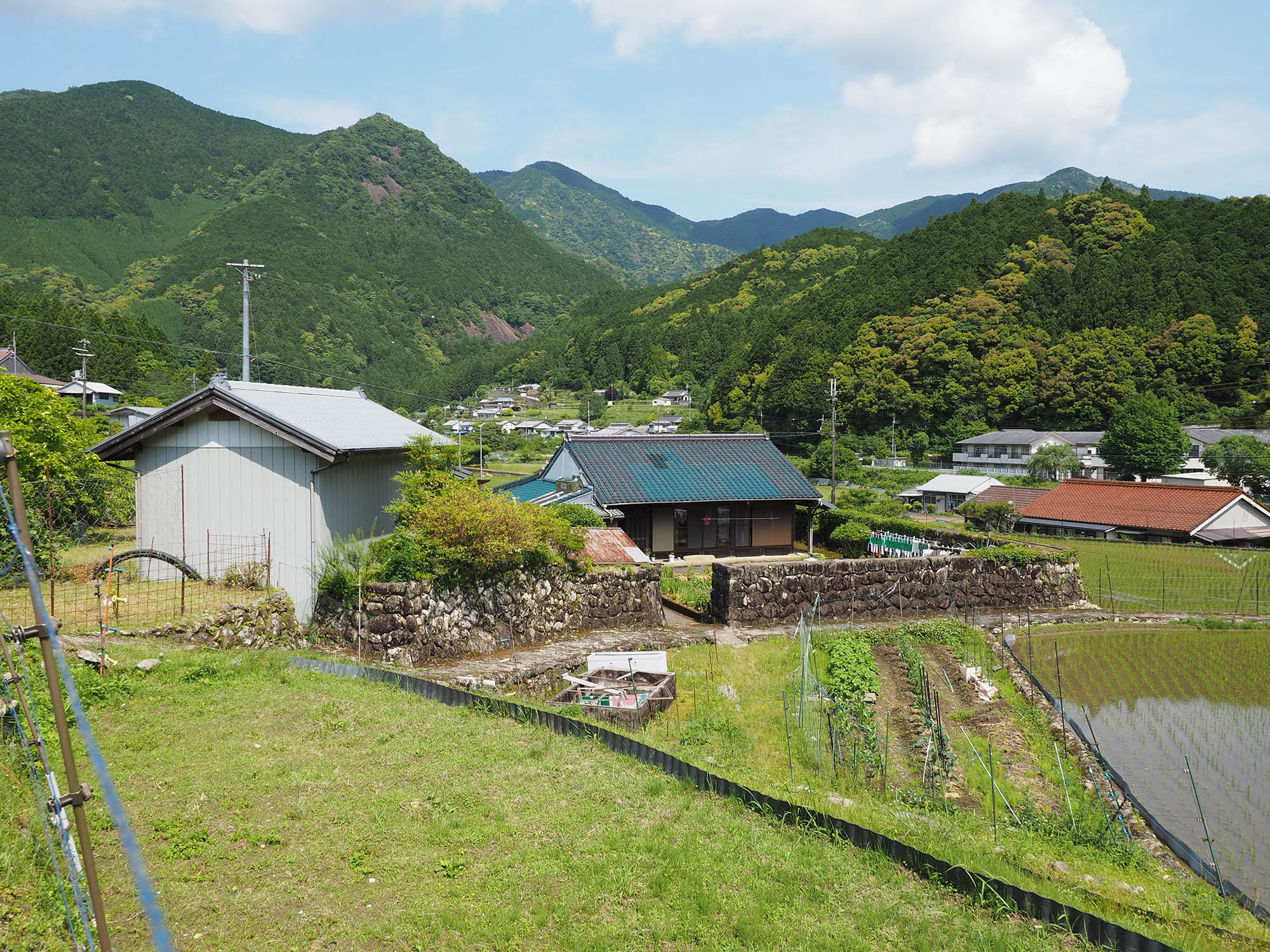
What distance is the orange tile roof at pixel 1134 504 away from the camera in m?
31.8

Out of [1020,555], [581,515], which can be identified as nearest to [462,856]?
[581,515]

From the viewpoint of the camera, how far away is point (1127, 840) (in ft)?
25.0

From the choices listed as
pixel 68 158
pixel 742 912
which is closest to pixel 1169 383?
pixel 742 912

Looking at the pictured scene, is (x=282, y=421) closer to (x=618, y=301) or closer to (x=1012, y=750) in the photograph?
(x=1012, y=750)

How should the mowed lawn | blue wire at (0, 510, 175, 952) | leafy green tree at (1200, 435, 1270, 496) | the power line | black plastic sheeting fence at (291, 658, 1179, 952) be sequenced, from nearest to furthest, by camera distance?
blue wire at (0, 510, 175, 952)
the mowed lawn
black plastic sheeting fence at (291, 658, 1179, 952)
leafy green tree at (1200, 435, 1270, 496)
the power line

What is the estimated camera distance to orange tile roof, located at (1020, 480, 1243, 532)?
3183cm

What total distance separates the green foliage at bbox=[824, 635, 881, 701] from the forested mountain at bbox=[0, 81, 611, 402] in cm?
9697

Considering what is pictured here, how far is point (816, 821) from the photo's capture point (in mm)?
6648

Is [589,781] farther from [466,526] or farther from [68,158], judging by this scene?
[68,158]

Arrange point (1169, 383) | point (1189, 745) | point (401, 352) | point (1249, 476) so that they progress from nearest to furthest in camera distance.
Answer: point (1189, 745)
point (1249, 476)
point (1169, 383)
point (401, 352)

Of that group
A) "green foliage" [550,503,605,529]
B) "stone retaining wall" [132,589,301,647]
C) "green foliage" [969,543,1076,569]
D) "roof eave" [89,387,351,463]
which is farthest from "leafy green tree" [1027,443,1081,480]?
"stone retaining wall" [132,589,301,647]

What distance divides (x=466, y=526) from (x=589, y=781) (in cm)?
676

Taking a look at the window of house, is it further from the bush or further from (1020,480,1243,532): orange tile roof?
(1020,480,1243,532): orange tile roof

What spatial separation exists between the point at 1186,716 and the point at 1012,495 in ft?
108
